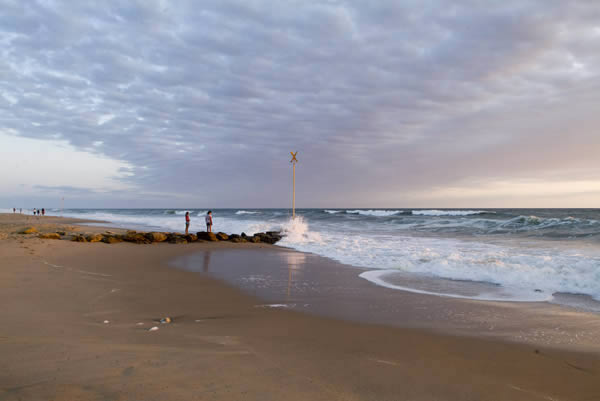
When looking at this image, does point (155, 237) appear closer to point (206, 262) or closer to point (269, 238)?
point (269, 238)

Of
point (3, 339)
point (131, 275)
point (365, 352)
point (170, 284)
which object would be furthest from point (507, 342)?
point (131, 275)

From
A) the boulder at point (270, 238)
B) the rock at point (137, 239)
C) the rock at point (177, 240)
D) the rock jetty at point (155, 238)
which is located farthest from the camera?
the boulder at point (270, 238)

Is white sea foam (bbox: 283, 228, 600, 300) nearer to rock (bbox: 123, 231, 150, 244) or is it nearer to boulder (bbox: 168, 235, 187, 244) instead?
boulder (bbox: 168, 235, 187, 244)

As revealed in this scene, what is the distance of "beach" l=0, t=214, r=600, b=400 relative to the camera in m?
2.80

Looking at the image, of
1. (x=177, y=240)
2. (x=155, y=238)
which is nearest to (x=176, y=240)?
(x=177, y=240)

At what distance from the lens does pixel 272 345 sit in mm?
3854

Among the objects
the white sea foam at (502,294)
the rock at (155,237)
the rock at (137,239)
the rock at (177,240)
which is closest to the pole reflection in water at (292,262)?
the white sea foam at (502,294)

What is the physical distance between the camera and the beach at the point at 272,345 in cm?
280

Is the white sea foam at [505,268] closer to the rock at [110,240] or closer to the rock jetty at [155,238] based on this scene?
the rock jetty at [155,238]

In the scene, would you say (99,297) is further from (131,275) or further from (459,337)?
(459,337)

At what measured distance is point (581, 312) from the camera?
5.56 meters

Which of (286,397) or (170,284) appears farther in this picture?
(170,284)

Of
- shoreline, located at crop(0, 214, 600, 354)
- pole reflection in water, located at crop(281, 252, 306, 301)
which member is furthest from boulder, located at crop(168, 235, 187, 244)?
shoreline, located at crop(0, 214, 600, 354)

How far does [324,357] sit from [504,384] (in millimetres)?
1741
